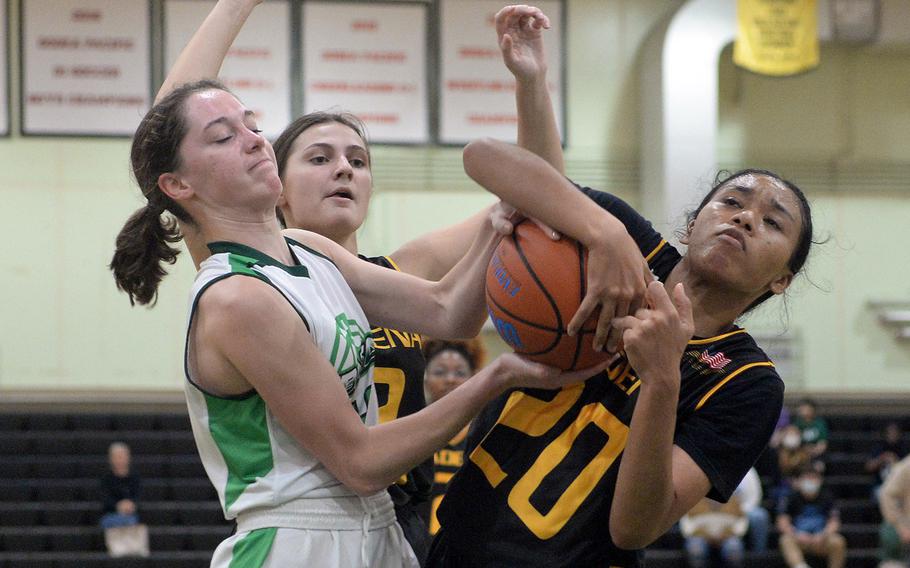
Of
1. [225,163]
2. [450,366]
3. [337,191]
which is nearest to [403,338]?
[337,191]

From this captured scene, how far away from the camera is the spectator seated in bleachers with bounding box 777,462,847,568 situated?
876cm

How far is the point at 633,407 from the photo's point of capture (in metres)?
2.29

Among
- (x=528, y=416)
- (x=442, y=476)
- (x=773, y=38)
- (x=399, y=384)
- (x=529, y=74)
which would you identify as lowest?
(x=442, y=476)

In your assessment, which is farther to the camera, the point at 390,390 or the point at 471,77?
the point at 471,77

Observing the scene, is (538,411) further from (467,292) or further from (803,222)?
(803,222)

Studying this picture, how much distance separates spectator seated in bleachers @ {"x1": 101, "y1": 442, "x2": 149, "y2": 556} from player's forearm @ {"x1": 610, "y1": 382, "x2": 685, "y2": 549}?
7247 millimetres

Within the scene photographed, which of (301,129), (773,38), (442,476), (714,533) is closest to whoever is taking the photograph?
(301,129)

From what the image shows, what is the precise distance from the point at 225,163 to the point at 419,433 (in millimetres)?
662

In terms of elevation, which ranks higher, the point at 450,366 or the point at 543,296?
the point at 543,296

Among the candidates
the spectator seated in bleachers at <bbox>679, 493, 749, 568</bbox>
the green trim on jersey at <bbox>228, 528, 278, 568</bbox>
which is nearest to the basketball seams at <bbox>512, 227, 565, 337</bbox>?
the green trim on jersey at <bbox>228, 528, 278, 568</bbox>

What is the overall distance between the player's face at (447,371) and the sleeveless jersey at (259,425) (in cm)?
268

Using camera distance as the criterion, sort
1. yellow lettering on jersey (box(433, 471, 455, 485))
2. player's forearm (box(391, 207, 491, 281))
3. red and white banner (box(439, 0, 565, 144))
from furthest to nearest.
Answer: red and white banner (box(439, 0, 565, 144))
yellow lettering on jersey (box(433, 471, 455, 485))
player's forearm (box(391, 207, 491, 281))

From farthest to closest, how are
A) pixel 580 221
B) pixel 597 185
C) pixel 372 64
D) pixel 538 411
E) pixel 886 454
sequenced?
pixel 597 185 < pixel 372 64 < pixel 886 454 < pixel 538 411 < pixel 580 221

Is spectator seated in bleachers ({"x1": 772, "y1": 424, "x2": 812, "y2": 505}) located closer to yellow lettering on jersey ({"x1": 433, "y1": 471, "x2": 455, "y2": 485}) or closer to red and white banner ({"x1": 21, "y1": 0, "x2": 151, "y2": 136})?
yellow lettering on jersey ({"x1": 433, "y1": 471, "x2": 455, "y2": 485})
